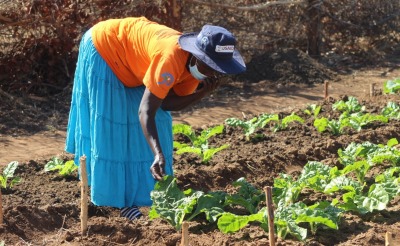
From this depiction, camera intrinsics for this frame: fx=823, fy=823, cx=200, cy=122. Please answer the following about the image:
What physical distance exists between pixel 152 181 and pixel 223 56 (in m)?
1.11

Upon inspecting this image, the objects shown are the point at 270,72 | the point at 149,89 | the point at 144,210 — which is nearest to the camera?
the point at 149,89

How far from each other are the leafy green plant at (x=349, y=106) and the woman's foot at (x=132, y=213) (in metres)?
3.50

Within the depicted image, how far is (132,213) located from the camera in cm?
531

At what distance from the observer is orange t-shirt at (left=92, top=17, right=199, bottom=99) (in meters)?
4.61

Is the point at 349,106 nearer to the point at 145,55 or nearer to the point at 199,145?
the point at 199,145

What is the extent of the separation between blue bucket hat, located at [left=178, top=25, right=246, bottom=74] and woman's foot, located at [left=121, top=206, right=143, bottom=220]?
1258mm

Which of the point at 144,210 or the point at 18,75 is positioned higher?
the point at 18,75

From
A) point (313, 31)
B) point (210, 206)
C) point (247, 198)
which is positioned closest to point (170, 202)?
point (210, 206)

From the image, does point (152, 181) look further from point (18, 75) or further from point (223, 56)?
point (18, 75)

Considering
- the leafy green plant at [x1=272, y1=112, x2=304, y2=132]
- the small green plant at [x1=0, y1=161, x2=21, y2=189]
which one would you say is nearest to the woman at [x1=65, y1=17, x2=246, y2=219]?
the small green plant at [x1=0, y1=161, x2=21, y2=189]

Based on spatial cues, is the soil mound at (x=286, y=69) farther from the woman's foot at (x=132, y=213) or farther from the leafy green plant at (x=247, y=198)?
the woman's foot at (x=132, y=213)

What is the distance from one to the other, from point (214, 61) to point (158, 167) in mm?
714

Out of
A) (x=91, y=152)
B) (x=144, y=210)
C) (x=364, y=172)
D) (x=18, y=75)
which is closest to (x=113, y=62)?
(x=91, y=152)

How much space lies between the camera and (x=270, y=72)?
10.5 metres
